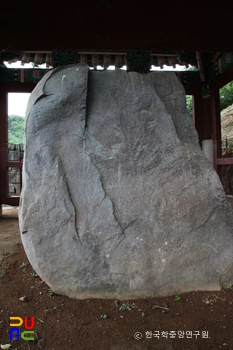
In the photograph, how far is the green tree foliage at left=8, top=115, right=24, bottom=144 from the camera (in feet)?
96.7

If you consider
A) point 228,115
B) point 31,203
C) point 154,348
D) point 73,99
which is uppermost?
point 228,115

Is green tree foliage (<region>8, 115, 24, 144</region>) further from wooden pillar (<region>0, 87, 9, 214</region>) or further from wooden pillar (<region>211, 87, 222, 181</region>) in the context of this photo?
wooden pillar (<region>211, 87, 222, 181</region>)

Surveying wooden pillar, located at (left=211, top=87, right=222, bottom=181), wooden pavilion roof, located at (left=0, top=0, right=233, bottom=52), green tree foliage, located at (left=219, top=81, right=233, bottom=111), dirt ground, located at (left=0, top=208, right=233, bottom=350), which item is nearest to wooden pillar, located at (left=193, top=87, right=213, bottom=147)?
wooden pillar, located at (left=211, top=87, right=222, bottom=181)

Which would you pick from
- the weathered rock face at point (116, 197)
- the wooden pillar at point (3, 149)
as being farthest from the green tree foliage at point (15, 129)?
the weathered rock face at point (116, 197)

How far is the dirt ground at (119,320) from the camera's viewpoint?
1.97m

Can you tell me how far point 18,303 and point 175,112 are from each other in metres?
2.43

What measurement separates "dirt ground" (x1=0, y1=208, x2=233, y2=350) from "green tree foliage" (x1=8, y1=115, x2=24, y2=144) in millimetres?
27855

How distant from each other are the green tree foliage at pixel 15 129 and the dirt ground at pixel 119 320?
2785cm

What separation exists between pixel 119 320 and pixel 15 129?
31.6 m

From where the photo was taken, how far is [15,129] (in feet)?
102

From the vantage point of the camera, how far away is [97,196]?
2723 millimetres

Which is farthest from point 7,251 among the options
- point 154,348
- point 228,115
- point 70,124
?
point 228,115

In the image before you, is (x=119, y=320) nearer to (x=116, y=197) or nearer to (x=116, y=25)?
(x=116, y=197)

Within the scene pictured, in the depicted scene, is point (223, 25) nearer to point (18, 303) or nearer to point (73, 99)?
point (73, 99)
